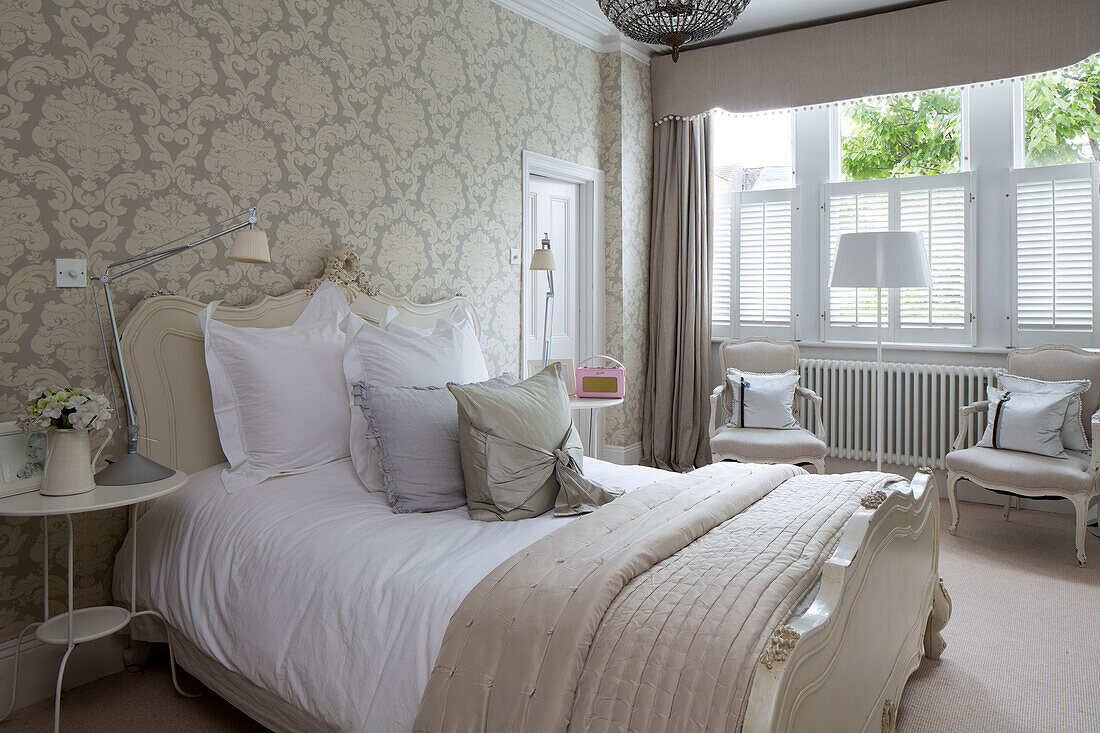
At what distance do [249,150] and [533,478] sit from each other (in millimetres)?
1731

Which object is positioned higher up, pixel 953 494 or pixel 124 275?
pixel 124 275

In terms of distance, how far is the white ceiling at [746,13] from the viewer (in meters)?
4.31

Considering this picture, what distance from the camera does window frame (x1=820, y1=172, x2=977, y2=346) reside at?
4.51 metres

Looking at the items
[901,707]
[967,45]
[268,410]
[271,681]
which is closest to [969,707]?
[901,707]

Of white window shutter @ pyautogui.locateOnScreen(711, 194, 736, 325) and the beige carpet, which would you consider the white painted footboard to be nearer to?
the beige carpet

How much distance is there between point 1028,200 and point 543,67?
2.93 metres

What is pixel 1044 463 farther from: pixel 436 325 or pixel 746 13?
pixel 746 13

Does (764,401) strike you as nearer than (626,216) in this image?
Yes

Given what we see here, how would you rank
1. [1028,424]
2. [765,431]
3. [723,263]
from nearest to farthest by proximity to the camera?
[1028,424] < [765,431] < [723,263]

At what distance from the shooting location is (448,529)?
2094mm

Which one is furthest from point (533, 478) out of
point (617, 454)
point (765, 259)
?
point (765, 259)

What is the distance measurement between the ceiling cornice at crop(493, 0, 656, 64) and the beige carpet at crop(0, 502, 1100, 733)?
359 cm

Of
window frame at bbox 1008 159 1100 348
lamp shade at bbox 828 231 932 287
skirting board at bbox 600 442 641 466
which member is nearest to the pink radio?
skirting board at bbox 600 442 641 466

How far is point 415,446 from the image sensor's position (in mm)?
2367
